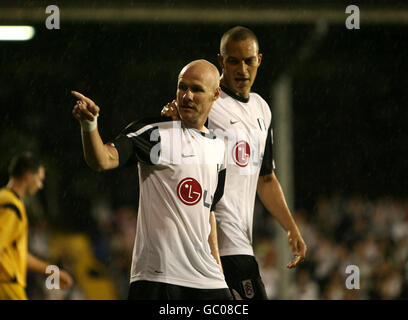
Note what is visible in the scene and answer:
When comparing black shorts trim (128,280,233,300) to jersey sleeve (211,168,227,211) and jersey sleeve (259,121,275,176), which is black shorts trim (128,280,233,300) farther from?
jersey sleeve (259,121,275,176)

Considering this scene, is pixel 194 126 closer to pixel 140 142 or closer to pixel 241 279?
pixel 140 142

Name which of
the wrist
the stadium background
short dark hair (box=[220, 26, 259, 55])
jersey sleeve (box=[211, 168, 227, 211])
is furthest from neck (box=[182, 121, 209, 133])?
the stadium background

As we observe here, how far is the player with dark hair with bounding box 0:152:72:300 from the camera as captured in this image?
6.03 metres

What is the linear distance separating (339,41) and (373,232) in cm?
425

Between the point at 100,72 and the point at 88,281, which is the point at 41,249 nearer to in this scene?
the point at 88,281

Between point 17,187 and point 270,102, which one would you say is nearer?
point 17,187

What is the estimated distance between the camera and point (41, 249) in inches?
438

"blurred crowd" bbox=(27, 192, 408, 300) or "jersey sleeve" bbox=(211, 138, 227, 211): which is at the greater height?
"jersey sleeve" bbox=(211, 138, 227, 211)

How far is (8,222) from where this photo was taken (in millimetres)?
6051

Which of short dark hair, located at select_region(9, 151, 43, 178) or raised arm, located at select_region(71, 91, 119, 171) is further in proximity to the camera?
short dark hair, located at select_region(9, 151, 43, 178)

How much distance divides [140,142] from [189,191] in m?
0.37

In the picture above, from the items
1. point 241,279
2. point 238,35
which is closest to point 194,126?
point 238,35

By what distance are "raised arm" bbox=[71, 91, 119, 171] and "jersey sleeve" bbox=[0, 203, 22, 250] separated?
2.15 meters

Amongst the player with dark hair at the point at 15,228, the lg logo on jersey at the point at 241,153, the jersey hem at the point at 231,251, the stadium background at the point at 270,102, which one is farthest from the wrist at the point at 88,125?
the stadium background at the point at 270,102
